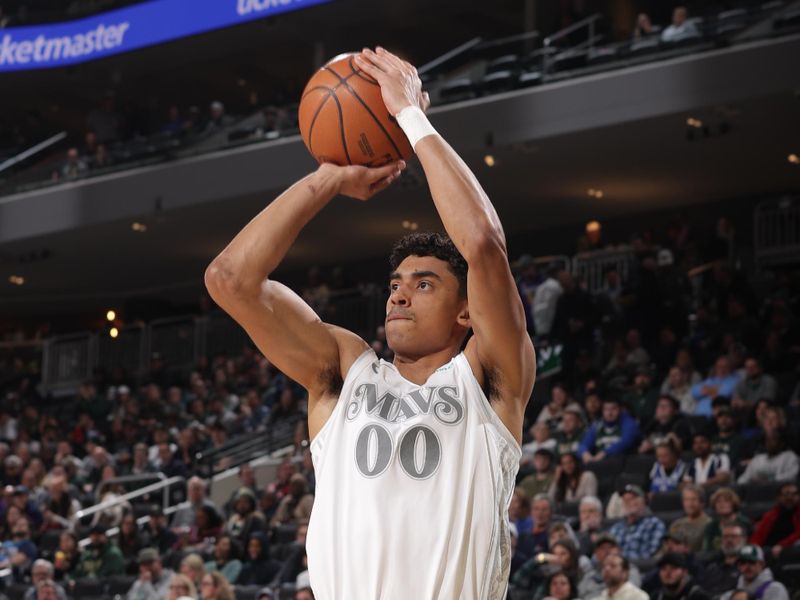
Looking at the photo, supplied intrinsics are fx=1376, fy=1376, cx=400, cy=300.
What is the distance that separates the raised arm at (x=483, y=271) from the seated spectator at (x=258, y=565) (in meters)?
7.60

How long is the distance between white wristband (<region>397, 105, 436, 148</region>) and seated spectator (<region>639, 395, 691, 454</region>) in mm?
7661

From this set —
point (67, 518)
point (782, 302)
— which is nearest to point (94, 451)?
point (67, 518)

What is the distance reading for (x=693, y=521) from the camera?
8.91 meters

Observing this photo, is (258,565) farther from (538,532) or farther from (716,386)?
(716,386)

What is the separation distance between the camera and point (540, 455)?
10.6m

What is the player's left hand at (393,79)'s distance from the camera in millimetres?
3424

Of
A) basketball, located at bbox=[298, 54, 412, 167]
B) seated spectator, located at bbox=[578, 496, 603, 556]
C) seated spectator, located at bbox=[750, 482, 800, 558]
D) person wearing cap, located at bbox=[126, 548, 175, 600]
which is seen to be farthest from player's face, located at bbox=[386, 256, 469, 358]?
person wearing cap, located at bbox=[126, 548, 175, 600]

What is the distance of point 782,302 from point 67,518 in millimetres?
7379

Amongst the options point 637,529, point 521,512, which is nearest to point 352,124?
point 637,529

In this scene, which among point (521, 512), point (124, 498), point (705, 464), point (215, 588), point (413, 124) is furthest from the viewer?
point (124, 498)

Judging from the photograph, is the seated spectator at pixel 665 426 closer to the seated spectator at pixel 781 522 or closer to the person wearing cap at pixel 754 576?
the seated spectator at pixel 781 522

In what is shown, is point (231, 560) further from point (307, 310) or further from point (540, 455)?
point (307, 310)

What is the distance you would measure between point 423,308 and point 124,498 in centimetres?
1077

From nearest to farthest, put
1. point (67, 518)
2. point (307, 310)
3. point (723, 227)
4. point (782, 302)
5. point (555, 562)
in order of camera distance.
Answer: point (307, 310), point (555, 562), point (782, 302), point (67, 518), point (723, 227)
